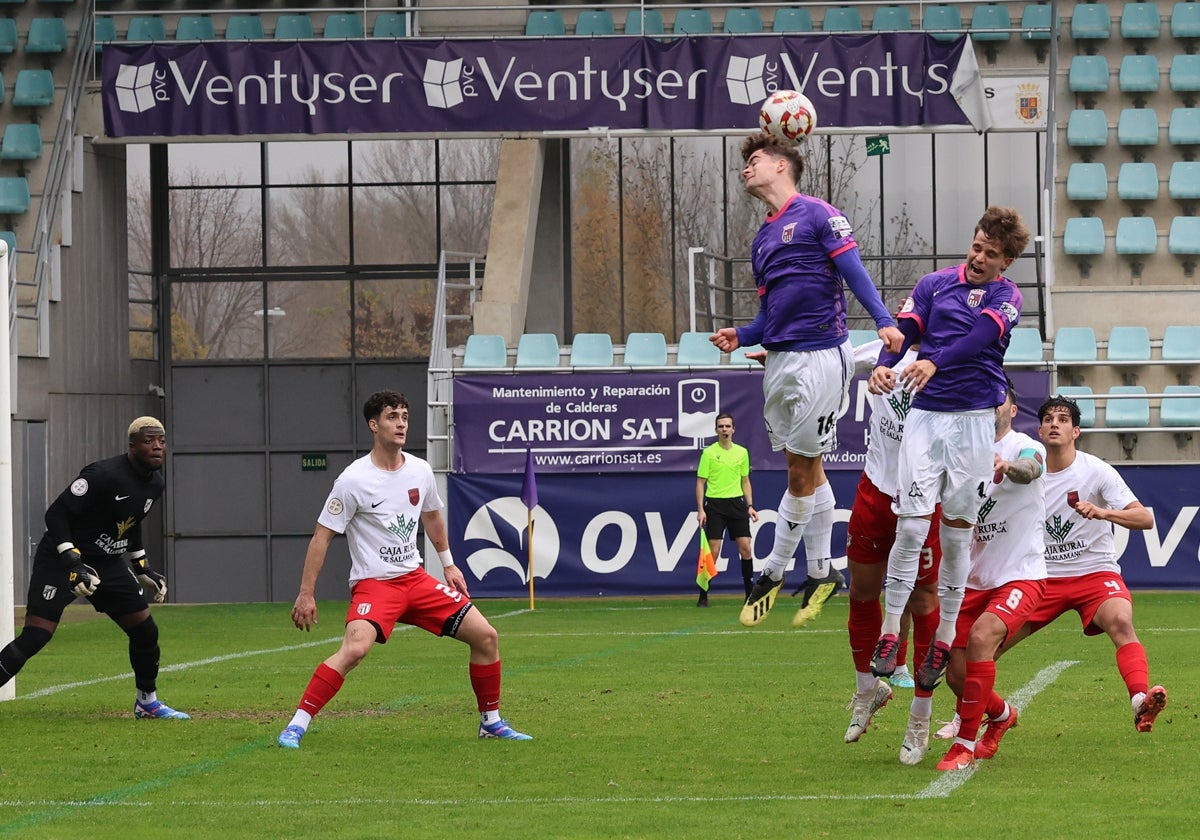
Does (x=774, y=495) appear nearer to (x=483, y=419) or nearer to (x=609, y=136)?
(x=483, y=419)

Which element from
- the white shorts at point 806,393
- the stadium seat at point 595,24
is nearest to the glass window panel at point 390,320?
the stadium seat at point 595,24

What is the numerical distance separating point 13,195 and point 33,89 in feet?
5.66

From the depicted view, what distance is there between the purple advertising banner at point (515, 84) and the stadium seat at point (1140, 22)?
3.90 meters

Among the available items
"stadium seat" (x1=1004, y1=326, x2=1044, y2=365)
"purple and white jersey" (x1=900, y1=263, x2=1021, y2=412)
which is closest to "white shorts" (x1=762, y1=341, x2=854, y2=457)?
"purple and white jersey" (x1=900, y1=263, x2=1021, y2=412)

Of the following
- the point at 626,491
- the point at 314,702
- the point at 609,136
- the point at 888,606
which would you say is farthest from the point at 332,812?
the point at 609,136

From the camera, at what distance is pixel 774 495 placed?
2122 cm

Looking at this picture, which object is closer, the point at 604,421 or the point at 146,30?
the point at 604,421

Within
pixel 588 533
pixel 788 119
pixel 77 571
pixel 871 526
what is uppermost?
pixel 788 119

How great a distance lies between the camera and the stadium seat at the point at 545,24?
25.3 m

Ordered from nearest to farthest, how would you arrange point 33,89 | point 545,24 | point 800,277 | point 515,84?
point 800,277 < point 515,84 < point 33,89 < point 545,24

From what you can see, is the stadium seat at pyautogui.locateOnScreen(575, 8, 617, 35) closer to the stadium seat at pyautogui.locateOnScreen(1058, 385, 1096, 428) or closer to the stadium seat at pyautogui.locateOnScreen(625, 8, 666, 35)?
the stadium seat at pyautogui.locateOnScreen(625, 8, 666, 35)

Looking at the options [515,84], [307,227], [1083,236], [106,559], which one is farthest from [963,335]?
[307,227]

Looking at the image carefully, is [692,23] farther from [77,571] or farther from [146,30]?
[77,571]

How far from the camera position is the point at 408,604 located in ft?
29.9
